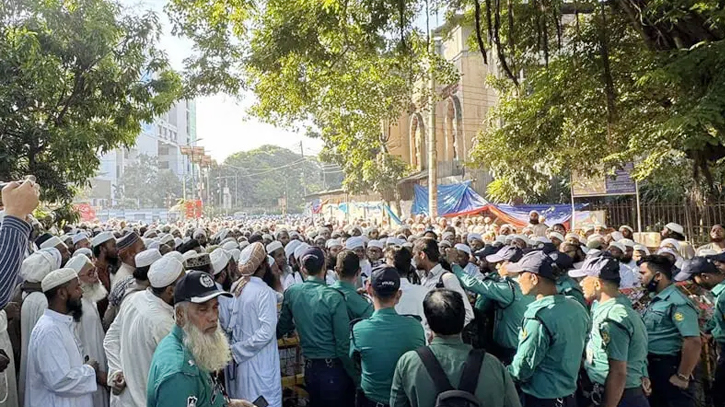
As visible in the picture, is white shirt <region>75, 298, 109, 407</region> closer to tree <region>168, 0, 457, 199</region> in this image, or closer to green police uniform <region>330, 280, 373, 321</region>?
green police uniform <region>330, 280, 373, 321</region>

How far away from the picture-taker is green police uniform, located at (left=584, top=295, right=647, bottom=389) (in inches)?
148

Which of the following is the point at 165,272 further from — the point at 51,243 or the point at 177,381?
the point at 51,243

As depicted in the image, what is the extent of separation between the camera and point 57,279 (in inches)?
146

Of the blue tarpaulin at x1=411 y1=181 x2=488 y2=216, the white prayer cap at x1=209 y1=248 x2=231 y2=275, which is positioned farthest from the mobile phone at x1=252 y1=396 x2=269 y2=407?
the blue tarpaulin at x1=411 y1=181 x2=488 y2=216

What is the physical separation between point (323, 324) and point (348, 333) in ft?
0.71

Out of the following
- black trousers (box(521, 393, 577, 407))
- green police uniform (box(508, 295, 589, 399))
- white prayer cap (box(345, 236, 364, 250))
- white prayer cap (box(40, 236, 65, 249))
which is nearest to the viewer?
green police uniform (box(508, 295, 589, 399))

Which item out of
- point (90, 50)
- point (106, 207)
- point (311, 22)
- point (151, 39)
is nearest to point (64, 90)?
point (90, 50)

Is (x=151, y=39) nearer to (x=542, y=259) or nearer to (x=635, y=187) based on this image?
(x=542, y=259)

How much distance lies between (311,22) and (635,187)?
9.60 m

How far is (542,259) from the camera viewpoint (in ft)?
12.1

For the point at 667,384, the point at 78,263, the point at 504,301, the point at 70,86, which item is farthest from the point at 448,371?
the point at 70,86

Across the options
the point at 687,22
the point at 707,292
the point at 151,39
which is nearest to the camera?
the point at 707,292

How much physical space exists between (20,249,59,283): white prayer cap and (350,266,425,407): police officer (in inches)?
106

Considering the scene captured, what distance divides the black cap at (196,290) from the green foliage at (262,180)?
8484 cm
